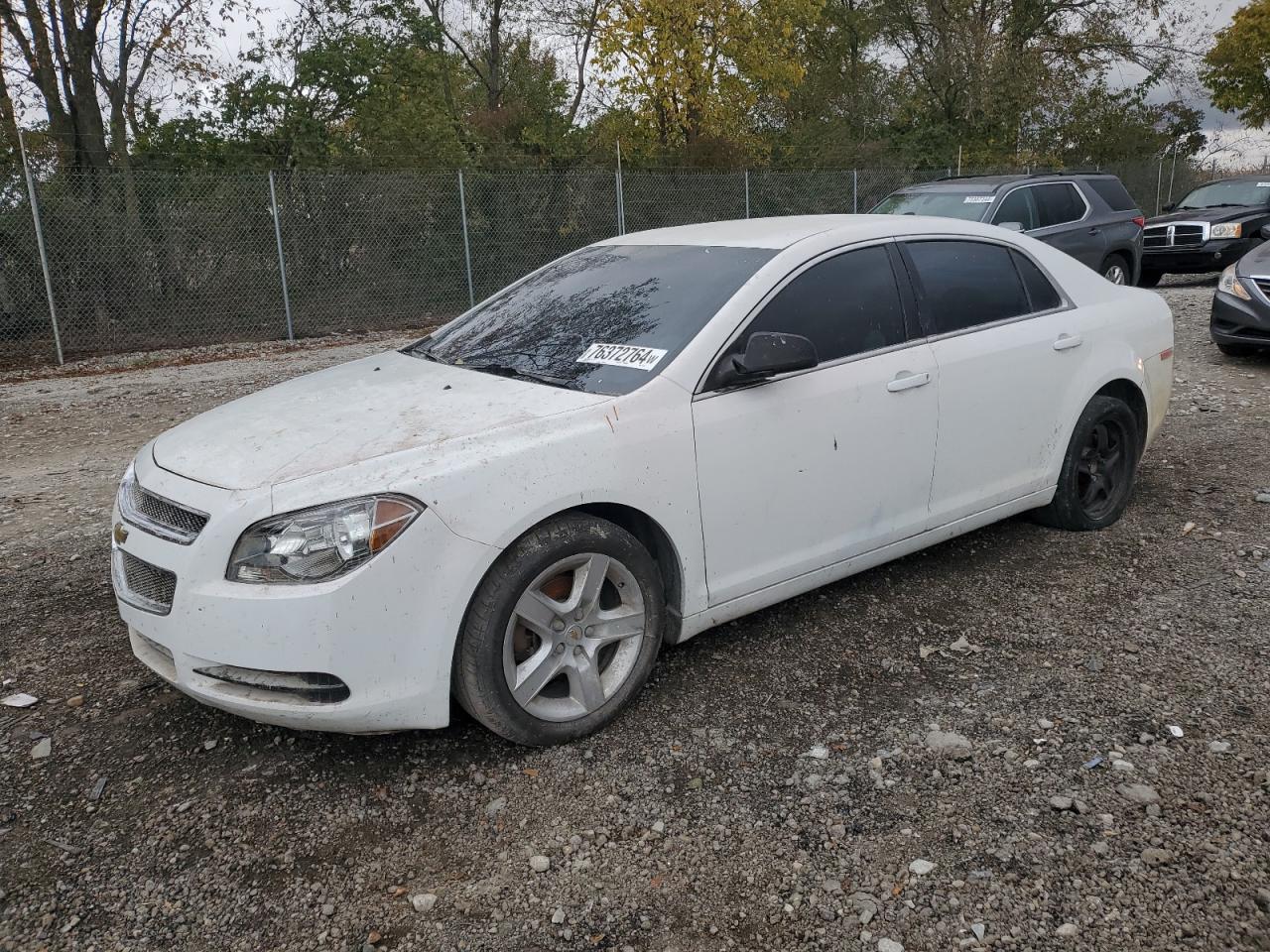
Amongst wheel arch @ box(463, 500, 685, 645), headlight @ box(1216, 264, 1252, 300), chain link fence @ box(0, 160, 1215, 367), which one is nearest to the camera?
wheel arch @ box(463, 500, 685, 645)

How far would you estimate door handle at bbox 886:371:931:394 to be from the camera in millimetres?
3889

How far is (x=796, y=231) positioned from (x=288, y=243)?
11.2 m

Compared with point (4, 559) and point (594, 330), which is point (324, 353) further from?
point (594, 330)

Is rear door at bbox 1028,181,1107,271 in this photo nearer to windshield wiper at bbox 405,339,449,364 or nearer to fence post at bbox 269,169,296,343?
windshield wiper at bbox 405,339,449,364

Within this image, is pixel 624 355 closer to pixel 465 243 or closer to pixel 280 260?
pixel 280 260

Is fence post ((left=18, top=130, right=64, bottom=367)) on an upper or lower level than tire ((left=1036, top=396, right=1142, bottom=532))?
upper

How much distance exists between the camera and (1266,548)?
15.3ft

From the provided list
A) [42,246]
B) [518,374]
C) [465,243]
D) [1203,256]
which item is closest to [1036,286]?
[518,374]

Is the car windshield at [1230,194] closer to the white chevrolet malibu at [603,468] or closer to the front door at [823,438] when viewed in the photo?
the white chevrolet malibu at [603,468]

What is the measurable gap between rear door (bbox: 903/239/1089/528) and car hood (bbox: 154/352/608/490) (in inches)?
65.5

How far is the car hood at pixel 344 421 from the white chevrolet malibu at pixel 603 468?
14mm

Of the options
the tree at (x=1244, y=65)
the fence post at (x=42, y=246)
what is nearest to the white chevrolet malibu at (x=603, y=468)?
the fence post at (x=42, y=246)

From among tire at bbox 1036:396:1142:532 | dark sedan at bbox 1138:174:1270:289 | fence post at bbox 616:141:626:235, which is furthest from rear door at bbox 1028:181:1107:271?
tire at bbox 1036:396:1142:532

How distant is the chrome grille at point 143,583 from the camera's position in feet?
9.69
